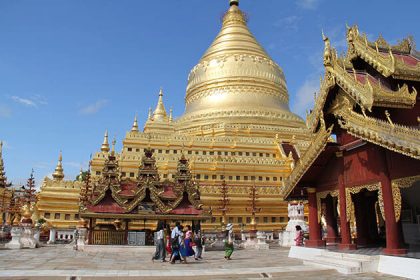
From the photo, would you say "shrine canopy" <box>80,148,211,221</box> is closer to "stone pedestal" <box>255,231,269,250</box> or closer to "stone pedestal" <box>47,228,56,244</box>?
"stone pedestal" <box>255,231,269,250</box>

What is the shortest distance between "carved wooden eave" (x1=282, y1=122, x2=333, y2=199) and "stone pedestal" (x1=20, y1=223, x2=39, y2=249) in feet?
44.9

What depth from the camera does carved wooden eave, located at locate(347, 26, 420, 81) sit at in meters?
11.7

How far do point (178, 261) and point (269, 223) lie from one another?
64.3 ft

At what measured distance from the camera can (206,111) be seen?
1692 inches

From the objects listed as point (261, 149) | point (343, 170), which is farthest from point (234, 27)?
point (343, 170)

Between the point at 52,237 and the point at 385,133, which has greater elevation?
the point at 385,133

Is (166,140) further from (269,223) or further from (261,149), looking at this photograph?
(269,223)

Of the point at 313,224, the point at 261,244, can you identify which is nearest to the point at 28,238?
the point at 261,244

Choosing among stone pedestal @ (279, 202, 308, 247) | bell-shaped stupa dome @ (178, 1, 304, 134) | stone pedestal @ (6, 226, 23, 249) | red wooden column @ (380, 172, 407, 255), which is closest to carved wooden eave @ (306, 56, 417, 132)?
red wooden column @ (380, 172, 407, 255)

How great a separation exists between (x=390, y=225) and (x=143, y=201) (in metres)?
12.8

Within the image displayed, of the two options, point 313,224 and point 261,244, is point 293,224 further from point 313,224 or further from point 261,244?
point 313,224

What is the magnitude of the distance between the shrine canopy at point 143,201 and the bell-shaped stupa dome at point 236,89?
1947 cm

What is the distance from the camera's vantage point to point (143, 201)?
65.4 ft

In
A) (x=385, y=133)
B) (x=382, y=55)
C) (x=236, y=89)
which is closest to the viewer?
(x=385, y=133)
